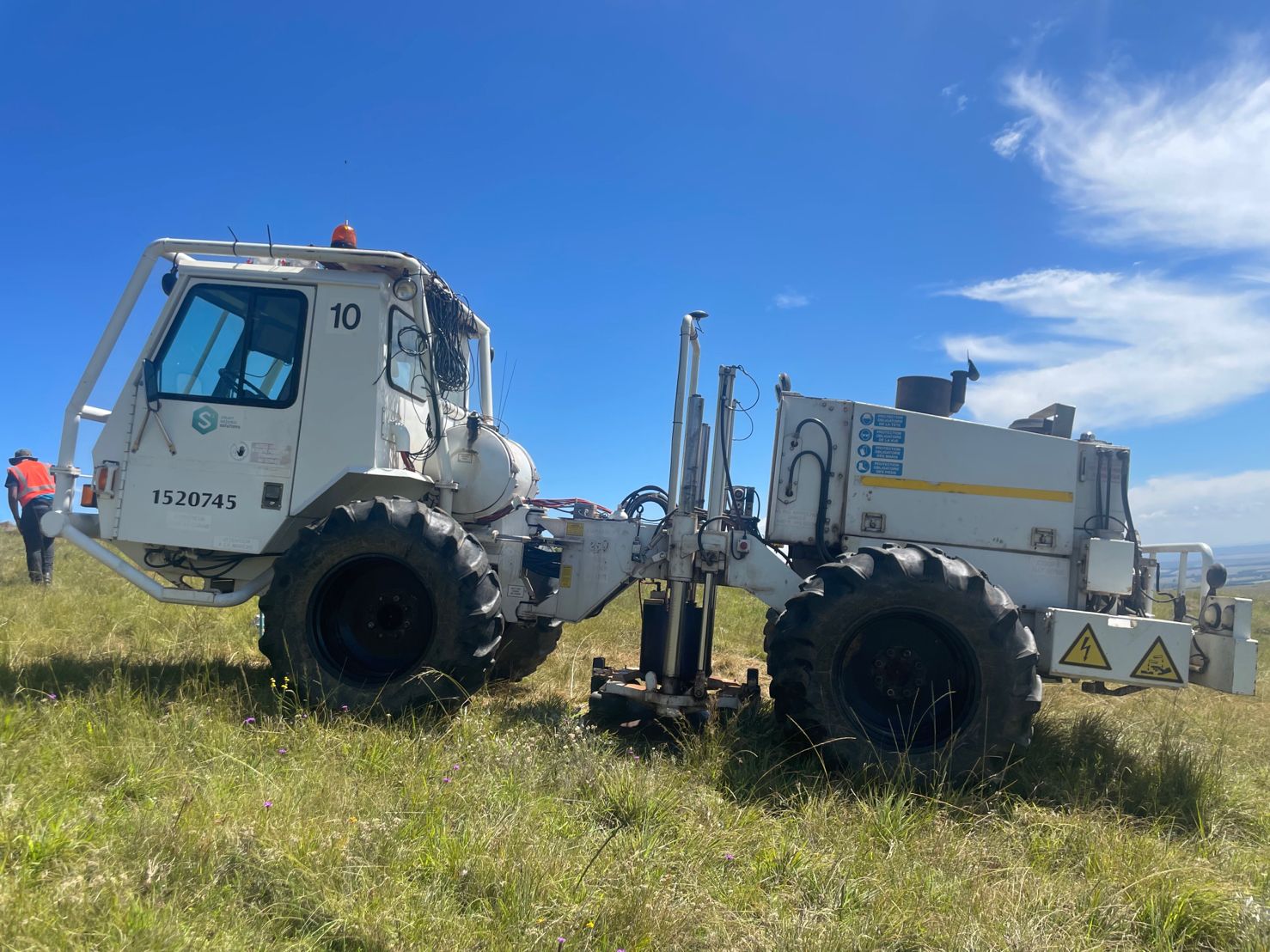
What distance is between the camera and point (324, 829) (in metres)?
2.74

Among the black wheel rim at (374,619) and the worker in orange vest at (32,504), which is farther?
the worker in orange vest at (32,504)

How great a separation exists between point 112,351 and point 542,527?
10.1 ft

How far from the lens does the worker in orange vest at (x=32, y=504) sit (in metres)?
9.46

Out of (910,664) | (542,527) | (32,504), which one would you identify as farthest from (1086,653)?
(32,504)

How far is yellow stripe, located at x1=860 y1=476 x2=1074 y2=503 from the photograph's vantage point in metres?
4.75

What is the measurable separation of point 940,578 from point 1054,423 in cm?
176

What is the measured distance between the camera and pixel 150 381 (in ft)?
16.2

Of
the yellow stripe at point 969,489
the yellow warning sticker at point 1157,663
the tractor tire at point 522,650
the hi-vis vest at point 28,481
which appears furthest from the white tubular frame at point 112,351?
the hi-vis vest at point 28,481

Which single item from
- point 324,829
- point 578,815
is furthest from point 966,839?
point 324,829

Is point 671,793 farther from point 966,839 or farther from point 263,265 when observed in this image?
point 263,265

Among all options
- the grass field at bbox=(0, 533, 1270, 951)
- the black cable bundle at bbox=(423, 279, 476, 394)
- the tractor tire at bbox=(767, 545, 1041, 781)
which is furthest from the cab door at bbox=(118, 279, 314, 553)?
the tractor tire at bbox=(767, 545, 1041, 781)

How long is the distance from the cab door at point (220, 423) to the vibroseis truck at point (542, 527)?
0.05 feet

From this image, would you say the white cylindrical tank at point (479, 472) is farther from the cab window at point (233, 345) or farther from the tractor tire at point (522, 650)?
the cab window at point (233, 345)

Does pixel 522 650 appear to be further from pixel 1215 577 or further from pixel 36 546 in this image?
pixel 36 546
